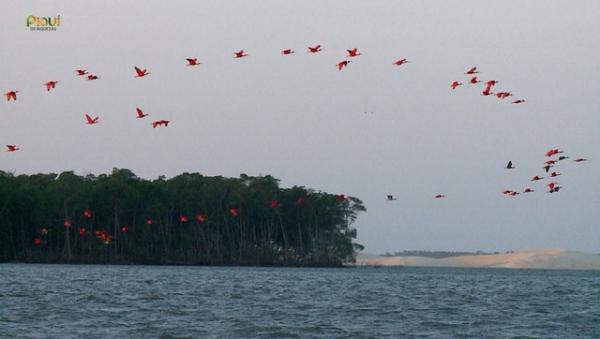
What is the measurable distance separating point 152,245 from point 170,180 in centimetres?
1749

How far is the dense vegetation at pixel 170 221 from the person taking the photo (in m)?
145

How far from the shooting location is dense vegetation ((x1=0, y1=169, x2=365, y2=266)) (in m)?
145

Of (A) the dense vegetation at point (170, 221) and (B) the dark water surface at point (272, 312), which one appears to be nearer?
(B) the dark water surface at point (272, 312)

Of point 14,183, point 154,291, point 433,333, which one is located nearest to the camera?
point 433,333

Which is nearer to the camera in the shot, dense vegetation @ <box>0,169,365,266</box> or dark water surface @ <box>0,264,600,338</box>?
dark water surface @ <box>0,264,600,338</box>

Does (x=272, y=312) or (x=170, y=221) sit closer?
(x=272, y=312)

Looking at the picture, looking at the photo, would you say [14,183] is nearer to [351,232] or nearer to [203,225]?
[203,225]

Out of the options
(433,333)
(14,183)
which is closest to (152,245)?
(14,183)

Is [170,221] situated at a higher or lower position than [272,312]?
higher

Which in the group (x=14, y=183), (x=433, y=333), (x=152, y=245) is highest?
(x=14, y=183)

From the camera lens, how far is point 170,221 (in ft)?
522

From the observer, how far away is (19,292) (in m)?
60.6

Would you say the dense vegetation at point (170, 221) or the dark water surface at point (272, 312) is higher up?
the dense vegetation at point (170, 221)

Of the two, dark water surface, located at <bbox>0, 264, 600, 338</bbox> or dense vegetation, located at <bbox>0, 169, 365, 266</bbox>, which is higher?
dense vegetation, located at <bbox>0, 169, 365, 266</bbox>
